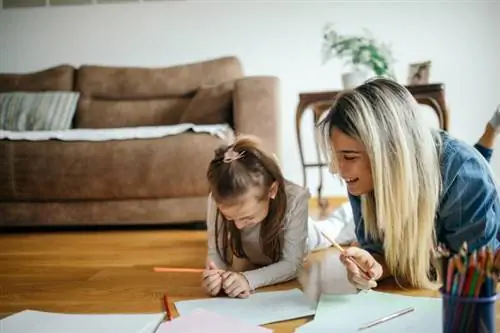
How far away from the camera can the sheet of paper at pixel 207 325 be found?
91cm

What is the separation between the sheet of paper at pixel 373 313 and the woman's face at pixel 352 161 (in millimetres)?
217

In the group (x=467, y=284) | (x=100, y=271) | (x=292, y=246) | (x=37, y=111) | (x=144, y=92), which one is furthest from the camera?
(x=144, y=92)

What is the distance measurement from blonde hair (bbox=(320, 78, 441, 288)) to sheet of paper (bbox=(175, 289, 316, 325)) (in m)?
0.22

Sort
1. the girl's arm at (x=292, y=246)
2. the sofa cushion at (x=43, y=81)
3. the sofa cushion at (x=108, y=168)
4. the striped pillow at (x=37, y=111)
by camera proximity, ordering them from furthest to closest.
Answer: the sofa cushion at (x=43, y=81) → the striped pillow at (x=37, y=111) → the sofa cushion at (x=108, y=168) → the girl's arm at (x=292, y=246)

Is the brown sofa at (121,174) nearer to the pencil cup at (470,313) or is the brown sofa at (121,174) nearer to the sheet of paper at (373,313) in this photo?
the sheet of paper at (373,313)

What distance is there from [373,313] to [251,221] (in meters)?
0.36

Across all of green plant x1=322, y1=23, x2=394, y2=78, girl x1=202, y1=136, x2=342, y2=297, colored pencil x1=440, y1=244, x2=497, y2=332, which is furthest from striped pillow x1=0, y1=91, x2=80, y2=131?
colored pencil x1=440, y1=244, x2=497, y2=332

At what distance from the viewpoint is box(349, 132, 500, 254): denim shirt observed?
1109 millimetres

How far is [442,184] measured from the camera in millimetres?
1108

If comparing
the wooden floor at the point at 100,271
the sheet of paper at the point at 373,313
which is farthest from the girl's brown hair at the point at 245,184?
the sheet of paper at the point at 373,313

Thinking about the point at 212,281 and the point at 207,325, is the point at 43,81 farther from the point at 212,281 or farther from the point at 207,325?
the point at 207,325

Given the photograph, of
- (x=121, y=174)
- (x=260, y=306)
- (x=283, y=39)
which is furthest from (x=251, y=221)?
(x=283, y=39)

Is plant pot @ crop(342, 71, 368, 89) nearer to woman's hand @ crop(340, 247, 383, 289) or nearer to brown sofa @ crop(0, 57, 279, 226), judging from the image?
brown sofa @ crop(0, 57, 279, 226)

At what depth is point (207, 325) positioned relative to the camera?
0.94 meters
